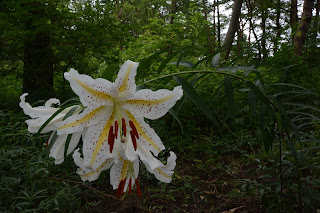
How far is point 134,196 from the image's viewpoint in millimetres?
2809

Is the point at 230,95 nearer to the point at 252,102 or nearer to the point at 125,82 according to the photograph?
the point at 252,102

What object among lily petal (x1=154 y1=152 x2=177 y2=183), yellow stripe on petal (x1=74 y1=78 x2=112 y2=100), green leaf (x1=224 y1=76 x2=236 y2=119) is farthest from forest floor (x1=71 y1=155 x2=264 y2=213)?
yellow stripe on petal (x1=74 y1=78 x2=112 y2=100)

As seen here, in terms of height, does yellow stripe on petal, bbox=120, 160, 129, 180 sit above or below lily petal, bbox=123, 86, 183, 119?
below

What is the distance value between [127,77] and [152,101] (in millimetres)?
87

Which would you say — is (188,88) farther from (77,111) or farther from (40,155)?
(40,155)

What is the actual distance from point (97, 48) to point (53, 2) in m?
0.82

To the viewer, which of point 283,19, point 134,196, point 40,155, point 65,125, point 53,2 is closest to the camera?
point 65,125

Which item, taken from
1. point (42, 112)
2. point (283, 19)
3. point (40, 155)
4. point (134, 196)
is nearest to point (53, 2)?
point (40, 155)

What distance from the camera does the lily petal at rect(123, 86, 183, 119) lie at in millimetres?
590

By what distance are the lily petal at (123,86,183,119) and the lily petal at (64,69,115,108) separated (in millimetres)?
67

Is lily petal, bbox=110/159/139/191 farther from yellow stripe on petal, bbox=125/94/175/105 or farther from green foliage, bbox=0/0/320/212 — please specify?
green foliage, bbox=0/0/320/212

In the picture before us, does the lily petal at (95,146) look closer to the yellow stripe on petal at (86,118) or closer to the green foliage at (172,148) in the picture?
the yellow stripe on petal at (86,118)

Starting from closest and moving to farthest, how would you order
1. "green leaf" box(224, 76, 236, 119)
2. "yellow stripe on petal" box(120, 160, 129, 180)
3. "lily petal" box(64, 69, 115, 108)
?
"lily petal" box(64, 69, 115, 108) < "yellow stripe on petal" box(120, 160, 129, 180) < "green leaf" box(224, 76, 236, 119)

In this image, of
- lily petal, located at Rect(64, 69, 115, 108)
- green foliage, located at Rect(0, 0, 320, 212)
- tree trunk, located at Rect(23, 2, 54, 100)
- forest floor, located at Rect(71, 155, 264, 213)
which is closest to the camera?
lily petal, located at Rect(64, 69, 115, 108)
